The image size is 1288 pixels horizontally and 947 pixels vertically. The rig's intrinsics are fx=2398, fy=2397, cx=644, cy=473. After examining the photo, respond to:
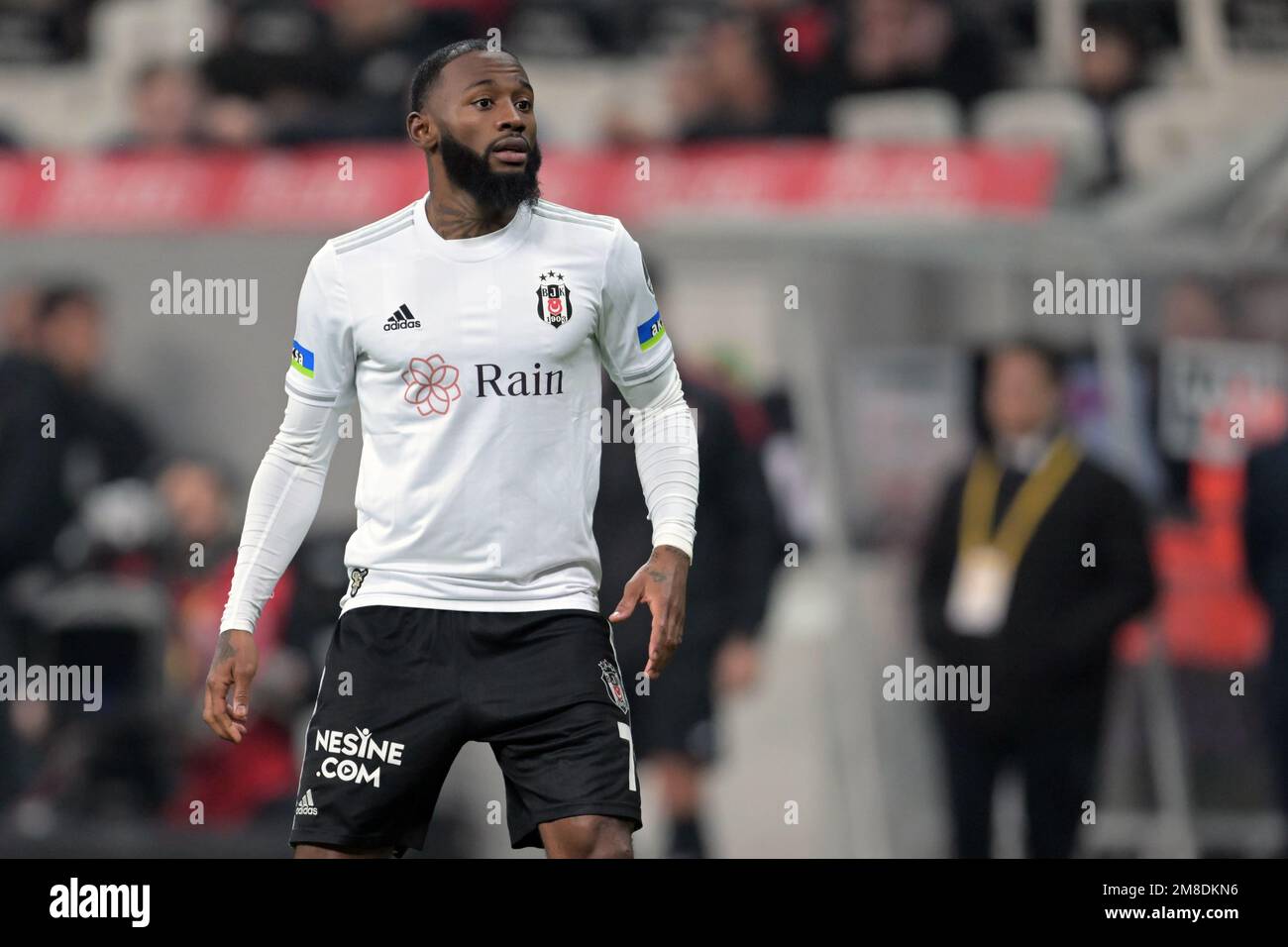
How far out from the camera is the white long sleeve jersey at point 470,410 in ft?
14.4

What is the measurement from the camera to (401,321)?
14.5 feet

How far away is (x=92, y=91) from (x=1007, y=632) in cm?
583

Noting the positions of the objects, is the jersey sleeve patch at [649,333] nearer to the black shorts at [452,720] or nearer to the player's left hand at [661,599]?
the player's left hand at [661,599]

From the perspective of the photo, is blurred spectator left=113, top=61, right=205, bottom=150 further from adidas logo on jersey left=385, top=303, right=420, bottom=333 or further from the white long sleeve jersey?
adidas logo on jersey left=385, top=303, right=420, bottom=333

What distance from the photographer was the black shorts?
4316 mm

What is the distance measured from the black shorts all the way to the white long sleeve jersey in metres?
0.06

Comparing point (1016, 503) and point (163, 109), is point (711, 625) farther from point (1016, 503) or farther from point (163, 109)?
point (163, 109)

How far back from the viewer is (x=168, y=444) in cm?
947

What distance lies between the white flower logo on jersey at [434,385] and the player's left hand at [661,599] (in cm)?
47

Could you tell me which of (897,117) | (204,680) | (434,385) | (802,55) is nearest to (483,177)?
(434,385)

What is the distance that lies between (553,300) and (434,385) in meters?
0.27

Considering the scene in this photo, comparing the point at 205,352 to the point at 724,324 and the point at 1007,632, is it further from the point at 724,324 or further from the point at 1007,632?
the point at 1007,632

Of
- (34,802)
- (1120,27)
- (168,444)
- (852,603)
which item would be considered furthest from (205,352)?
(1120,27)

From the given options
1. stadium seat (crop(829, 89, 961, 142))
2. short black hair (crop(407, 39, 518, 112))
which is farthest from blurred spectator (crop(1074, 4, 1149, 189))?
short black hair (crop(407, 39, 518, 112))
